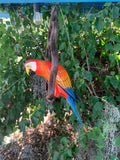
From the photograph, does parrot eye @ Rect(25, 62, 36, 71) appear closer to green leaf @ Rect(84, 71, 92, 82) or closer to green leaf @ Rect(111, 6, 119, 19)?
green leaf @ Rect(84, 71, 92, 82)

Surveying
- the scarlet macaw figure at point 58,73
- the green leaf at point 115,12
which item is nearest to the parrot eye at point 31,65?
the scarlet macaw figure at point 58,73

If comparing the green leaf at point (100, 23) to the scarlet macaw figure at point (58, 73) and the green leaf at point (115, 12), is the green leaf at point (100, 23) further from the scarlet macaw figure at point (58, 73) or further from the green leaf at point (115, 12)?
the scarlet macaw figure at point (58, 73)

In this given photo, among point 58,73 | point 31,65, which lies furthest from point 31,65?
point 58,73

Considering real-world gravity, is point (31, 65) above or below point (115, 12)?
below

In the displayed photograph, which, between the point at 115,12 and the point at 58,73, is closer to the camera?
the point at 115,12

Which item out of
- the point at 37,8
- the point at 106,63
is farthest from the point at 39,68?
the point at 106,63

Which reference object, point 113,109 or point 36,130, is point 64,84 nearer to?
point 113,109

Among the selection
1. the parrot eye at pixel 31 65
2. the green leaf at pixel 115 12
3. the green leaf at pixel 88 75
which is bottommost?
the green leaf at pixel 88 75

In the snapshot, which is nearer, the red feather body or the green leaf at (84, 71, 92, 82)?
the red feather body

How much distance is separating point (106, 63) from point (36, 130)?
123cm

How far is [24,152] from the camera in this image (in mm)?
1579

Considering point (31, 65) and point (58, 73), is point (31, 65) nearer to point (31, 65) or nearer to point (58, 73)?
point (31, 65)

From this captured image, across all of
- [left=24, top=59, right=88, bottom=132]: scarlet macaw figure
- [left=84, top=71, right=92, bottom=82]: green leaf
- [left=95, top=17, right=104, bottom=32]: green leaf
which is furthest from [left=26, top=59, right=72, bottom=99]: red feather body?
[left=95, top=17, right=104, bottom=32]: green leaf

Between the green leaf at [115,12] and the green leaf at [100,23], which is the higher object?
the green leaf at [115,12]
